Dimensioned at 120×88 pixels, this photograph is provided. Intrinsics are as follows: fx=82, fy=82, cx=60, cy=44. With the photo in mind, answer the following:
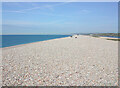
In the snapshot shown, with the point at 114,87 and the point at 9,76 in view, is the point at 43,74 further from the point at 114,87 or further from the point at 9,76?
the point at 114,87

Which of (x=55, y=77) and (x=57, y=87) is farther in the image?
(x=55, y=77)

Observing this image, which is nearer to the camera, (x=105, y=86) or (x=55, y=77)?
(x=105, y=86)

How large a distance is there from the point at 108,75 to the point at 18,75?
19.3 ft

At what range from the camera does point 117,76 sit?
5.37m

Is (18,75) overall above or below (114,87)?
above

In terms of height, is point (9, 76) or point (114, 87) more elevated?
point (9, 76)

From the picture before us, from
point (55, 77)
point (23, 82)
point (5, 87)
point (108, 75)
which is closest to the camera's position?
point (5, 87)

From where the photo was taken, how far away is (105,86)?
173 inches

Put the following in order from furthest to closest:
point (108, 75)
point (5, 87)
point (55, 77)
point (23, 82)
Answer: point (108, 75) < point (55, 77) < point (23, 82) < point (5, 87)

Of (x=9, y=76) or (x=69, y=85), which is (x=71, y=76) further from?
(x=9, y=76)

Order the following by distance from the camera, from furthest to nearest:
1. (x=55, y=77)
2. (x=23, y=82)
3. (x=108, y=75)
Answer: (x=108, y=75) → (x=55, y=77) → (x=23, y=82)

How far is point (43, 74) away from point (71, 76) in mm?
1846

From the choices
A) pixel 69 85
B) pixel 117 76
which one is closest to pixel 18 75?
pixel 69 85

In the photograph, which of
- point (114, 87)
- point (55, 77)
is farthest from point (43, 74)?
point (114, 87)
